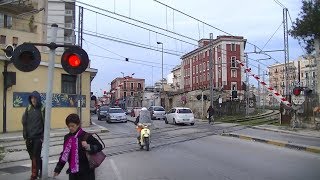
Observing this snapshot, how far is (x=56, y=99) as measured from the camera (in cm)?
3269

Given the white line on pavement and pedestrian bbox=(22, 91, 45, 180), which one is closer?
pedestrian bbox=(22, 91, 45, 180)

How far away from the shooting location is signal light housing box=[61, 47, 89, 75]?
862 centimetres

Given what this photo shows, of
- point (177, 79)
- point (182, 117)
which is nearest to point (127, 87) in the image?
point (177, 79)

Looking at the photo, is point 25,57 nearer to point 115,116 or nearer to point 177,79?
point 115,116

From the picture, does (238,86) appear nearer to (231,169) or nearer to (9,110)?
(9,110)

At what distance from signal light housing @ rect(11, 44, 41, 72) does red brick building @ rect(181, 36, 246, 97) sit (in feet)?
246

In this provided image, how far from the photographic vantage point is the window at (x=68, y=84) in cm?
3373

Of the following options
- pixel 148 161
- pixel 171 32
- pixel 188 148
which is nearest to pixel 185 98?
pixel 171 32

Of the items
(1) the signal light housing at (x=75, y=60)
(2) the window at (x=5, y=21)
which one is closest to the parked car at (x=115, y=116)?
(2) the window at (x=5, y=21)

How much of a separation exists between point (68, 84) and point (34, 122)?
81.3 ft

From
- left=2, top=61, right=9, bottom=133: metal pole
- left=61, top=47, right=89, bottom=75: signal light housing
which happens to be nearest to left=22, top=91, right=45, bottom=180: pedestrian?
left=61, top=47, right=89, bottom=75: signal light housing

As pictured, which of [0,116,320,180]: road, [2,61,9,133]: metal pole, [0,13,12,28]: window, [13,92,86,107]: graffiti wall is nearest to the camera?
[0,116,320,180]: road

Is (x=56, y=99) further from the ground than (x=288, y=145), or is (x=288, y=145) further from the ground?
(x=56, y=99)

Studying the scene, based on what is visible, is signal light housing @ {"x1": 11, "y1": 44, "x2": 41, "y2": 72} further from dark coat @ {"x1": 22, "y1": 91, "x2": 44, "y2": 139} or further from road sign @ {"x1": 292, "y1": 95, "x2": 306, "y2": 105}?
road sign @ {"x1": 292, "y1": 95, "x2": 306, "y2": 105}
